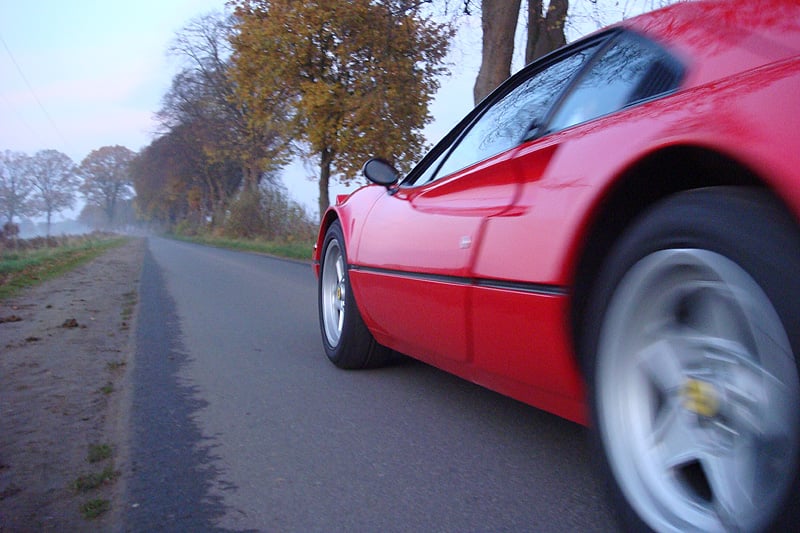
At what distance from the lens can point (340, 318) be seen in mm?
4836

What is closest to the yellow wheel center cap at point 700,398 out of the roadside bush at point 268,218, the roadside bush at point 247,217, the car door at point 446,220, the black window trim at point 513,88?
the car door at point 446,220

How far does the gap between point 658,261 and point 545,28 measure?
38.0ft

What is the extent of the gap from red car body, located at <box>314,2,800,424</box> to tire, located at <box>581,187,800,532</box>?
110mm

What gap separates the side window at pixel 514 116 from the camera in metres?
2.85

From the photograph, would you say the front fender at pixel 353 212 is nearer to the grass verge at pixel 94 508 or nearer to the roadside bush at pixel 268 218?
the grass verge at pixel 94 508

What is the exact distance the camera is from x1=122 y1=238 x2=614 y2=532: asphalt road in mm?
2447

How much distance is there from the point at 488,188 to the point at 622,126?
725 millimetres

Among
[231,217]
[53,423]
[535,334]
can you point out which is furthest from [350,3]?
[231,217]

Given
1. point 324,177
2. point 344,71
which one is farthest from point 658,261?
point 324,177

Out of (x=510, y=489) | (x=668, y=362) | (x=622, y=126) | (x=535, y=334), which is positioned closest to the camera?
(x=668, y=362)

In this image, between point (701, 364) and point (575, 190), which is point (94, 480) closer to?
point (575, 190)

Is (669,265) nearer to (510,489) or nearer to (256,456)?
(510,489)

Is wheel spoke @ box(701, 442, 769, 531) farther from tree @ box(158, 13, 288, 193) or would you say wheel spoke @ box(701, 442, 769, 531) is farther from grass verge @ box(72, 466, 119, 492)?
tree @ box(158, 13, 288, 193)

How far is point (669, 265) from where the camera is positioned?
1.80m
